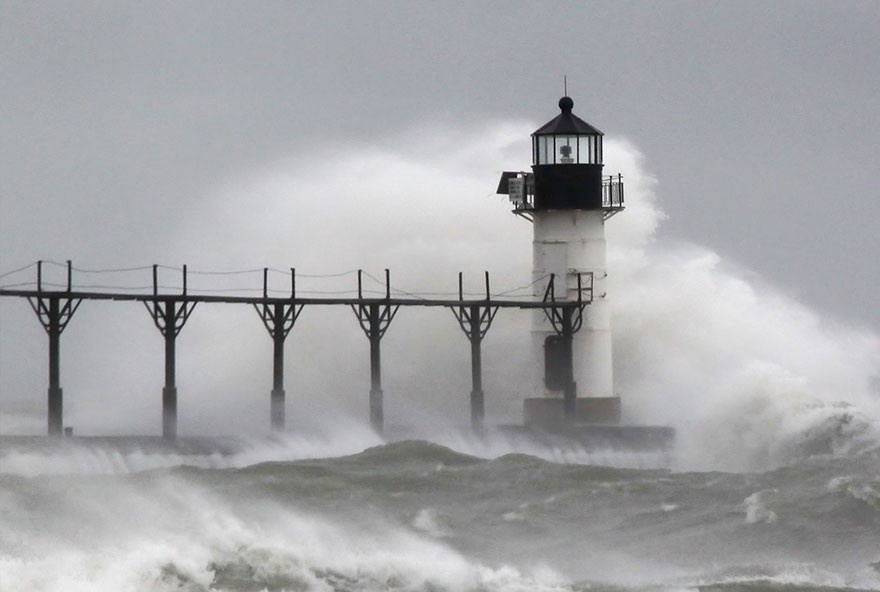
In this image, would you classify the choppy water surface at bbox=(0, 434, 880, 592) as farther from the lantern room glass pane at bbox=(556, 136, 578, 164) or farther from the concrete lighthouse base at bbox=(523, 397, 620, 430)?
the lantern room glass pane at bbox=(556, 136, 578, 164)

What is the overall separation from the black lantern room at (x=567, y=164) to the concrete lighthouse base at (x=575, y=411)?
11.9 ft

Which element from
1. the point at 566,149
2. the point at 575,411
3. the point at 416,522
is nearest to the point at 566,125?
the point at 566,149

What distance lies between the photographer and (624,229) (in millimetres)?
52656

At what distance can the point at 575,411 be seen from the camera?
4756cm

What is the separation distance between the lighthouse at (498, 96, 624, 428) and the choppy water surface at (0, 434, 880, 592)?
Answer: 5539 mm

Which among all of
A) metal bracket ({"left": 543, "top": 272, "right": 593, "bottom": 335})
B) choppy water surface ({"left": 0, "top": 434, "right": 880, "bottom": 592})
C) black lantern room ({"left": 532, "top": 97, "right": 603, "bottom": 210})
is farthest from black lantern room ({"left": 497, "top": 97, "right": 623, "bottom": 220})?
choppy water surface ({"left": 0, "top": 434, "right": 880, "bottom": 592})

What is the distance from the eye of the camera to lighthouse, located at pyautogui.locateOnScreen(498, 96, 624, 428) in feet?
158

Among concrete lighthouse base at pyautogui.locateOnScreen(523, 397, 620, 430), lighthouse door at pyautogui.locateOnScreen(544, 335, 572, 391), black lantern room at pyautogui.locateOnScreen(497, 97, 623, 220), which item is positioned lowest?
concrete lighthouse base at pyautogui.locateOnScreen(523, 397, 620, 430)

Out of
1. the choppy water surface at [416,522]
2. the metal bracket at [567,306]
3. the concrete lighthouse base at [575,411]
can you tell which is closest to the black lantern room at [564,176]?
the metal bracket at [567,306]

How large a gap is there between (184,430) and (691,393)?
9923mm

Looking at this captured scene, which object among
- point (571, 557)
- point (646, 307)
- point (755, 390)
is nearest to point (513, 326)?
point (646, 307)

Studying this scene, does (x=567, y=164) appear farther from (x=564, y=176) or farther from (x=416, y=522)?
(x=416, y=522)

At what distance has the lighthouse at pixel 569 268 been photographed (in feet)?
158

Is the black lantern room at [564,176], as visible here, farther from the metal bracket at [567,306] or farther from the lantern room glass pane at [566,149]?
the metal bracket at [567,306]
